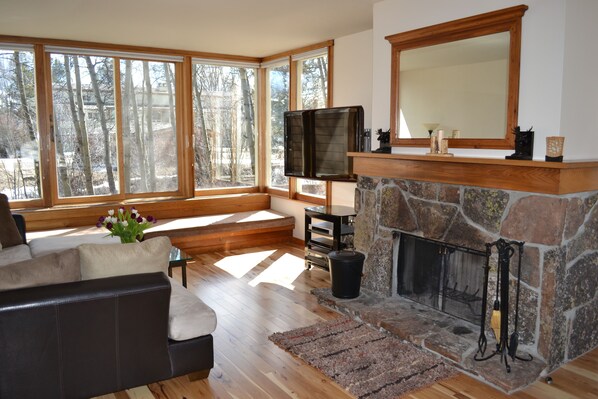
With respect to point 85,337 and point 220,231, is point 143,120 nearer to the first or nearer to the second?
point 220,231

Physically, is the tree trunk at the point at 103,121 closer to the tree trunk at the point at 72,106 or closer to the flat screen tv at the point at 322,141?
the tree trunk at the point at 72,106

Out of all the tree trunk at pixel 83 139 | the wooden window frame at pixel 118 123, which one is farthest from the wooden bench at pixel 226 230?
the tree trunk at pixel 83 139

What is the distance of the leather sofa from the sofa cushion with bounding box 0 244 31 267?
192 centimetres

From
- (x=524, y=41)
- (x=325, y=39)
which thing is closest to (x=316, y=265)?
(x=325, y=39)

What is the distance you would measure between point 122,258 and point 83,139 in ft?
12.9

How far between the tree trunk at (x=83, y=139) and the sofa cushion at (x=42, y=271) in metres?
3.88

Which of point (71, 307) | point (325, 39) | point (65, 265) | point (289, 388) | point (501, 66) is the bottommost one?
point (289, 388)

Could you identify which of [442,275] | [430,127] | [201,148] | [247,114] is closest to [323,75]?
[247,114]

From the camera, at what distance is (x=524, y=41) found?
3156 mm

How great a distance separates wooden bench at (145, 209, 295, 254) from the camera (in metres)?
5.89

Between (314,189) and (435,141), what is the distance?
285 centimetres

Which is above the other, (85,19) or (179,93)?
(85,19)

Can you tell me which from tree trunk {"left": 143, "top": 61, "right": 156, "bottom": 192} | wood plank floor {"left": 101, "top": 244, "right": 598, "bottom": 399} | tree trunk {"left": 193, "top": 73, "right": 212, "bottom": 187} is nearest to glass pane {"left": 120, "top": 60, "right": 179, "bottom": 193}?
tree trunk {"left": 143, "top": 61, "right": 156, "bottom": 192}

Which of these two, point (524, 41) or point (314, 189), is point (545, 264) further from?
point (314, 189)
